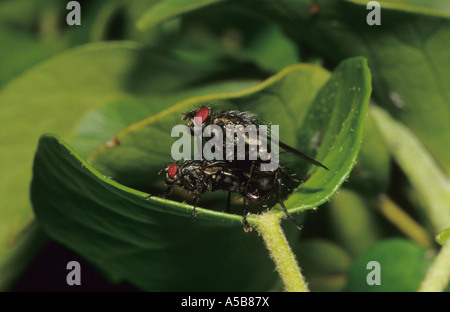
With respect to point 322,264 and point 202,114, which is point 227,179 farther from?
point 322,264

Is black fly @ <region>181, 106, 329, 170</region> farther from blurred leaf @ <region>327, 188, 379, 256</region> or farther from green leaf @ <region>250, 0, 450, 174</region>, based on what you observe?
blurred leaf @ <region>327, 188, 379, 256</region>

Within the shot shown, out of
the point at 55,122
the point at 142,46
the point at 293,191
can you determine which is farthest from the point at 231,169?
the point at 55,122

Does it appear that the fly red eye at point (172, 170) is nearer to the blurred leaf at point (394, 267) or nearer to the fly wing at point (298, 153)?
the fly wing at point (298, 153)

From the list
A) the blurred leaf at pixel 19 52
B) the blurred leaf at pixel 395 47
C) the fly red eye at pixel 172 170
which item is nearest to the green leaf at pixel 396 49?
the blurred leaf at pixel 395 47

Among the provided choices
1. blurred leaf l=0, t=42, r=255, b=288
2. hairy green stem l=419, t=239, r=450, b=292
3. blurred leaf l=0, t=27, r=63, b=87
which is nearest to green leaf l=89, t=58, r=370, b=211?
hairy green stem l=419, t=239, r=450, b=292

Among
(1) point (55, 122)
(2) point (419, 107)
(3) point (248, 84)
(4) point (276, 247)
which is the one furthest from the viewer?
(1) point (55, 122)
